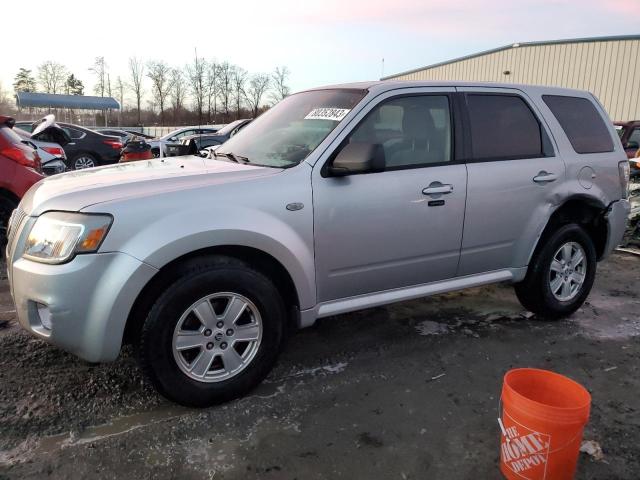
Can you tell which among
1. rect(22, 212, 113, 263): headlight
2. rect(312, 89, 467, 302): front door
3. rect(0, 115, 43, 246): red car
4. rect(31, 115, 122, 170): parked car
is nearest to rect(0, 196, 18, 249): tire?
rect(0, 115, 43, 246): red car

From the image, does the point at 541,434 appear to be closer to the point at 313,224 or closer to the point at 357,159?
the point at 313,224

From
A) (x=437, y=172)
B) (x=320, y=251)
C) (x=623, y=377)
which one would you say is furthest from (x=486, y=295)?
(x=320, y=251)

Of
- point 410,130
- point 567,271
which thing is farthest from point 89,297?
point 567,271

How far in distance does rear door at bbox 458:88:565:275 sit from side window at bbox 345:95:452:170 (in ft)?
0.70

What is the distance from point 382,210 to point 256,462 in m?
1.62

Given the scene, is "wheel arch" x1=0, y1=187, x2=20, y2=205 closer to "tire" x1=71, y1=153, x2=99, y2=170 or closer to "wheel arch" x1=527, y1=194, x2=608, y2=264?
"wheel arch" x1=527, y1=194, x2=608, y2=264

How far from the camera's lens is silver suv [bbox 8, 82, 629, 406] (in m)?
2.62

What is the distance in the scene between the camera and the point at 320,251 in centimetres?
313

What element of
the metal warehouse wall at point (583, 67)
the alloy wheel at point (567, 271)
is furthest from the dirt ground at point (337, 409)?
the metal warehouse wall at point (583, 67)

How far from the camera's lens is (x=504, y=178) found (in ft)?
12.5

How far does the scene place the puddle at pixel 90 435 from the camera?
2551 millimetres

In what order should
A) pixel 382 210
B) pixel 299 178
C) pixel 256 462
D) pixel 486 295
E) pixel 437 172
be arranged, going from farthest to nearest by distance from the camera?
1. pixel 486 295
2. pixel 437 172
3. pixel 382 210
4. pixel 299 178
5. pixel 256 462

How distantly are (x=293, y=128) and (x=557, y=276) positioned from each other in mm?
2472

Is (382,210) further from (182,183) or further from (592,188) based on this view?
(592,188)
